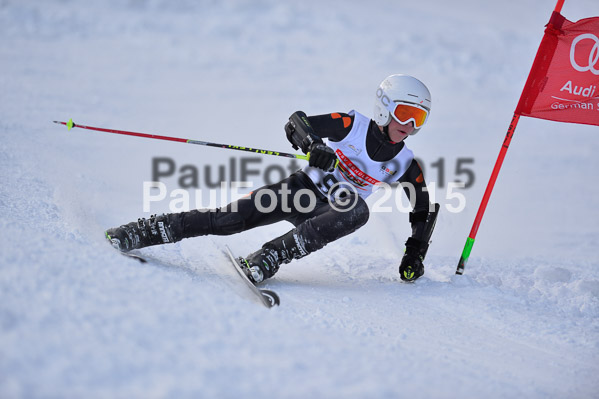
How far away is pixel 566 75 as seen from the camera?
3561 millimetres

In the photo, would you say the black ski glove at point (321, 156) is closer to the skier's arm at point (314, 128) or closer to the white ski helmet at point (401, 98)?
the skier's arm at point (314, 128)

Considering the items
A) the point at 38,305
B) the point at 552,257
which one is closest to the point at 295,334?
the point at 38,305

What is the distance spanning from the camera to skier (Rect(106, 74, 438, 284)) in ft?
9.45

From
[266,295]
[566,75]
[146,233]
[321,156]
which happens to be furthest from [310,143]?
[566,75]

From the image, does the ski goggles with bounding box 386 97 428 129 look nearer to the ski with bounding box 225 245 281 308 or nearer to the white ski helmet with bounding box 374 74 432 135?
the white ski helmet with bounding box 374 74 432 135

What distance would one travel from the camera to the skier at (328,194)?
9.45 ft

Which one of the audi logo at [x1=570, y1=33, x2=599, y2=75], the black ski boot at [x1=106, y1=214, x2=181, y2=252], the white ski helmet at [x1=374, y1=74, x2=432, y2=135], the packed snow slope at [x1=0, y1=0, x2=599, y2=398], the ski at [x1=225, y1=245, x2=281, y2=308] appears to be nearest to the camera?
the packed snow slope at [x1=0, y1=0, x2=599, y2=398]

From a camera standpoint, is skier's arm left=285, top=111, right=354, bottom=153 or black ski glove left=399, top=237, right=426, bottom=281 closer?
skier's arm left=285, top=111, right=354, bottom=153

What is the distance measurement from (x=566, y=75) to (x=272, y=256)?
2405 mm

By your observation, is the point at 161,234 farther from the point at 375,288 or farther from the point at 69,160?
the point at 69,160

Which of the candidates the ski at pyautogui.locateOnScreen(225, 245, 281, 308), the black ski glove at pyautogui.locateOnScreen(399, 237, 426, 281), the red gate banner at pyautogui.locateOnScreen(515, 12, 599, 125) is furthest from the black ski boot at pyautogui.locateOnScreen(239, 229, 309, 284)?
the red gate banner at pyautogui.locateOnScreen(515, 12, 599, 125)

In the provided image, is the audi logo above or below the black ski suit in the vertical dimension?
above

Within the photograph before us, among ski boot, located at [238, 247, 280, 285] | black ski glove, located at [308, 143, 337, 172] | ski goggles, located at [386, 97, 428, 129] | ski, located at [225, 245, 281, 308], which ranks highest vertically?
ski goggles, located at [386, 97, 428, 129]


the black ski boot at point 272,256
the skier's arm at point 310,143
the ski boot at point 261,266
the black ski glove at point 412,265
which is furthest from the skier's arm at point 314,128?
the black ski glove at point 412,265
